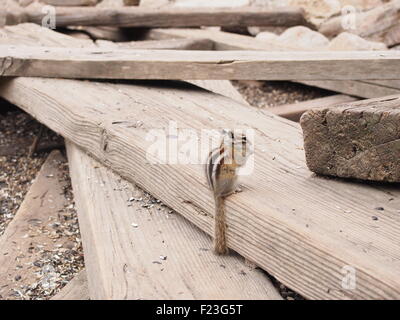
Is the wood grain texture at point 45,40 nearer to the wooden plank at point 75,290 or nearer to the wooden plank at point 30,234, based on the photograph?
the wooden plank at point 30,234

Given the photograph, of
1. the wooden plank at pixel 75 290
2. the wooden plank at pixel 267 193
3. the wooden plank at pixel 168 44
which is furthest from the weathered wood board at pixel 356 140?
the wooden plank at pixel 168 44

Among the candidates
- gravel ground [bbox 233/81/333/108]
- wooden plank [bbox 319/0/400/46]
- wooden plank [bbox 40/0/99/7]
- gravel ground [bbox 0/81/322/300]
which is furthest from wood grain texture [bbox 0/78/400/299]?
wooden plank [bbox 40/0/99/7]

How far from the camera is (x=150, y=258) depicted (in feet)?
5.51

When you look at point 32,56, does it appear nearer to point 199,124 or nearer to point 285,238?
point 199,124

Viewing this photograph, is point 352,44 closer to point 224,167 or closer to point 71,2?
point 224,167

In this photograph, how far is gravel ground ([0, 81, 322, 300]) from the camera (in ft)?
7.21

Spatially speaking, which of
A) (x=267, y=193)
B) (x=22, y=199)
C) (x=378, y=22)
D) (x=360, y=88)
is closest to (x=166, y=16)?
(x=378, y=22)

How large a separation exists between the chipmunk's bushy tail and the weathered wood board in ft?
1.01

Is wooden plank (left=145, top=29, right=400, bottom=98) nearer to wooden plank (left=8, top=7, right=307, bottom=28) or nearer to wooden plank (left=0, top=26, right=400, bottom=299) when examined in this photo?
wooden plank (left=8, top=7, right=307, bottom=28)

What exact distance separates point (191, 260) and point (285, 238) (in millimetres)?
303

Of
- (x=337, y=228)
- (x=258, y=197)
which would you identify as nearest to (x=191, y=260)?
(x=258, y=197)

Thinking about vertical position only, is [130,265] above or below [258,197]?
below

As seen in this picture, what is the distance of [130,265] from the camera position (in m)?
1.63
